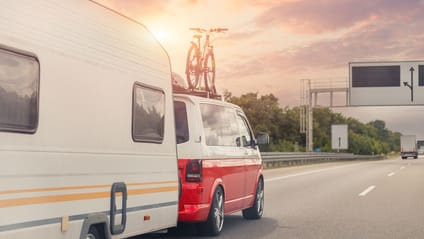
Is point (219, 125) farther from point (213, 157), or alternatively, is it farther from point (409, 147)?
point (409, 147)

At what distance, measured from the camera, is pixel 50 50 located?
594cm

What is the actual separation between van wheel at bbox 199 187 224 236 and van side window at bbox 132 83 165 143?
1.95 meters

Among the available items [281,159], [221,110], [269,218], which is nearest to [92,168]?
[221,110]

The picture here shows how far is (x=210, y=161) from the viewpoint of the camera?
9.46 meters

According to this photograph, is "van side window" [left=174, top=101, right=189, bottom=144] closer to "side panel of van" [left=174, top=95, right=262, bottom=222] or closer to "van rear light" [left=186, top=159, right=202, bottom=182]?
"side panel of van" [left=174, top=95, right=262, bottom=222]

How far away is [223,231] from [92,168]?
439cm

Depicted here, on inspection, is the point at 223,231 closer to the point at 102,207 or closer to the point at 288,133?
the point at 102,207

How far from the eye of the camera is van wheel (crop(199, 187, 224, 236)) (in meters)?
9.59

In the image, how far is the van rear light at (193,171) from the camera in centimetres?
914

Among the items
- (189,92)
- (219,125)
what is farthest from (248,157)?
(189,92)

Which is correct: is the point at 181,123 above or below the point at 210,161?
above

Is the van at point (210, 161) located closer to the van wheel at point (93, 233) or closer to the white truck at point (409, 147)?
the van wheel at point (93, 233)

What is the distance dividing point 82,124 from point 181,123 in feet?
10.7

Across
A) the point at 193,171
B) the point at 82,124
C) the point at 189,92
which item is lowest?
the point at 193,171
